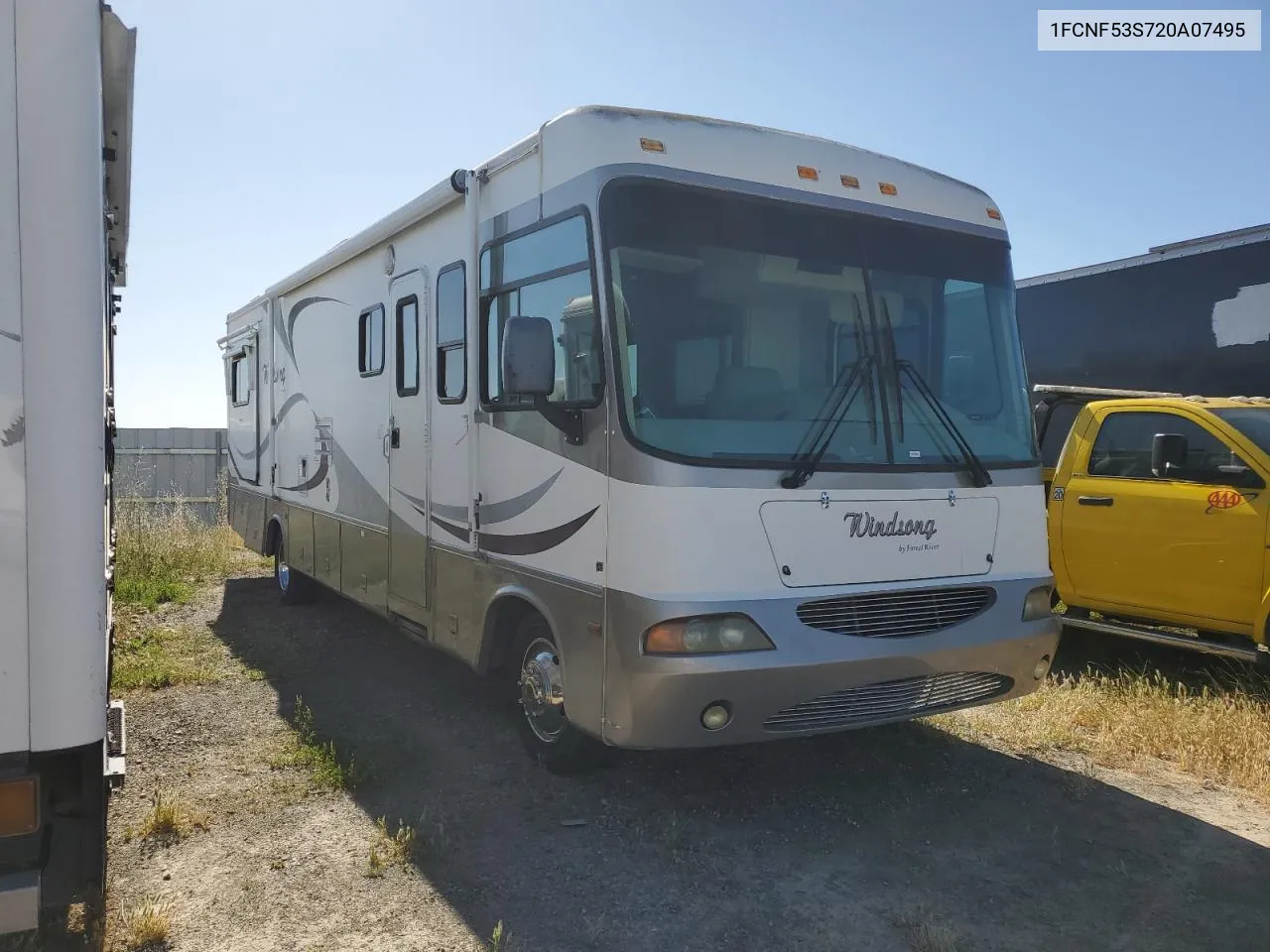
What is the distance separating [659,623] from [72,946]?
2301mm

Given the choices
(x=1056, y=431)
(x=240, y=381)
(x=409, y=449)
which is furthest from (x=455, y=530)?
(x=240, y=381)

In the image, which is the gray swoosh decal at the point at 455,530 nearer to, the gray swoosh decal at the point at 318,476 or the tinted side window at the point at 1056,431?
the gray swoosh decal at the point at 318,476

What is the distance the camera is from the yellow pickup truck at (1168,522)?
6.11 metres

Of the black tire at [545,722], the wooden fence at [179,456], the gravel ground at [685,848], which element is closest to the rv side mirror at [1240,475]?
the gravel ground at [685,848]

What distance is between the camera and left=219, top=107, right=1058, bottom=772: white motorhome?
13.4 ft

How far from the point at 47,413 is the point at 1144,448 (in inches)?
258

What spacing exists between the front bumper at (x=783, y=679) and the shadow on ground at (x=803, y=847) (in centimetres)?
52

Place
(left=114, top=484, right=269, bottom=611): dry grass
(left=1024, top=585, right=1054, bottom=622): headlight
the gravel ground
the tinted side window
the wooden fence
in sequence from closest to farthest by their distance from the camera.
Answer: the gravel ground → (left=1024, top=585, right=1054, bottom=622): headlight → the tinted side window → (left=114, top=484, right=269, bottom=611): dry grass → the wooden fence

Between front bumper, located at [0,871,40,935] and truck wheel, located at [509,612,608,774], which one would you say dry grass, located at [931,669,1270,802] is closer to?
truck wheel, located at [509,612,608,774]

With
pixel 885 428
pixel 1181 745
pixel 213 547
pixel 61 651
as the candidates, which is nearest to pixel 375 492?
pixel 885 428

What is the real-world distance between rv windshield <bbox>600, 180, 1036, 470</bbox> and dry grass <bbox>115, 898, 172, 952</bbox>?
8.00ft

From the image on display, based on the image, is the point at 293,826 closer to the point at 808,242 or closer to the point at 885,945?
the point at 885,945

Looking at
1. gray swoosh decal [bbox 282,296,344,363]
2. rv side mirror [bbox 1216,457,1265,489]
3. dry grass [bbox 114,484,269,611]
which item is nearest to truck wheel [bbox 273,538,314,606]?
dry grass [bbox 114,484,269,611]

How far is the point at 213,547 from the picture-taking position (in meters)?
12.7
